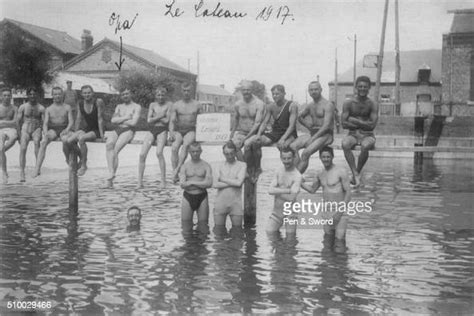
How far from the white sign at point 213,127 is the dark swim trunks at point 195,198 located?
86cm

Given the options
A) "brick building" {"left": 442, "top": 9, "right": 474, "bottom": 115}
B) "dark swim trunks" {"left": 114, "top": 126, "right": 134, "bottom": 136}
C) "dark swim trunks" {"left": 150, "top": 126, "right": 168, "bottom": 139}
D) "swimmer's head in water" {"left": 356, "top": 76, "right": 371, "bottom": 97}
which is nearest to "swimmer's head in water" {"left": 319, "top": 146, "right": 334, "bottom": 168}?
"swimmer's head in water" {"left": 356, "top": 76, "right": 371, "bottom": 97}

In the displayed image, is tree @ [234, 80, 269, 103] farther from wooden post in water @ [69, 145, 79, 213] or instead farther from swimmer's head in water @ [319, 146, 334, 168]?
wooden post in water @ [69, 145, 79, 213]

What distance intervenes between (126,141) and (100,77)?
24058mm

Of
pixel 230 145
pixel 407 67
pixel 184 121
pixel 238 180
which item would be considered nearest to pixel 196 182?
pixel 238 180

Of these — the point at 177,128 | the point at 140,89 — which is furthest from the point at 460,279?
the point at 140,89

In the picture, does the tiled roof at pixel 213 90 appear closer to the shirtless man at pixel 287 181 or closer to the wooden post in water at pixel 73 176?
the wooden post in water at pixel 73 176

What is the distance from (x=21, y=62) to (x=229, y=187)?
1480cm

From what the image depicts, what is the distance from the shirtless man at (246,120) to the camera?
991 cm

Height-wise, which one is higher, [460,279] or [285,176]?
[285,176]

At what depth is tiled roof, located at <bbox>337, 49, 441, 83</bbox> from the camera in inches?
1890

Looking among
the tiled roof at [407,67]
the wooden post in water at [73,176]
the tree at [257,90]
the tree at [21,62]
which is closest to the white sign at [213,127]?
the tree at [257,90]

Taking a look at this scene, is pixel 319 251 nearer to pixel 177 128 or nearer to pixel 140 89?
pixel 177 128

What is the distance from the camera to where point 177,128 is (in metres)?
10.6

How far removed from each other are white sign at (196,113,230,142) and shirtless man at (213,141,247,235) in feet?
0.89
